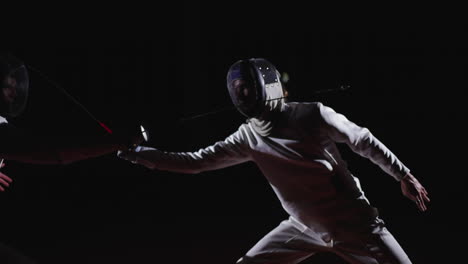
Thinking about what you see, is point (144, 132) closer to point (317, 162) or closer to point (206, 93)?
point (317, 162)

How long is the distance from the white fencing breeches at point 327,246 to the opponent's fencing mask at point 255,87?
0.66m

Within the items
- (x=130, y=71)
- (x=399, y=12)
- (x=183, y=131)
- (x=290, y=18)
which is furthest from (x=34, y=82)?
(x=399, y=12)

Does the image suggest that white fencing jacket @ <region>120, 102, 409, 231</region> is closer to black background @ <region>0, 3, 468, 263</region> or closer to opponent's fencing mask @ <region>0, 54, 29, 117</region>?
opponent's fencing mask @ <region>0, 54, 29, 117</region>

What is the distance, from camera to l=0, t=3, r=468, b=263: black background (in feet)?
17.1

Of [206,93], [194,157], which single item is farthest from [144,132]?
[206,93]

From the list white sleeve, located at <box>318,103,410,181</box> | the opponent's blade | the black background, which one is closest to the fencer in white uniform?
white sleeve, located at <box>318,103,410,181</box>

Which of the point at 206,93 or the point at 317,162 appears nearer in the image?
the point at 317,162

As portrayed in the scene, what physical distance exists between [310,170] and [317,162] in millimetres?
61

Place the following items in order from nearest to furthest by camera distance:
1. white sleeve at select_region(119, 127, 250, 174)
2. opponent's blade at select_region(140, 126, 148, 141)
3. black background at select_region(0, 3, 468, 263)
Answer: opponent's blade at select_region(140, 126, 148, 141) → white sleeve at select_region(119, 127, 250, 174) → black background at select_region(0, 3, 468, 263)

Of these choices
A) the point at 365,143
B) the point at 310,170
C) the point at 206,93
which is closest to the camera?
the point at 365,143

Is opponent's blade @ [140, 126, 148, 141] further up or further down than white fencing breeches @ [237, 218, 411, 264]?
further up

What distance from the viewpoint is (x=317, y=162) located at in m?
2.42

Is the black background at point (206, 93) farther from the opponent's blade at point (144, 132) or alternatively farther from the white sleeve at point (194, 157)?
the opponent's blade at point (144, 132)

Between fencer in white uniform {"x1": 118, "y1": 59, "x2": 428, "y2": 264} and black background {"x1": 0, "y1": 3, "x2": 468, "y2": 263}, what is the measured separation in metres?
2.30
